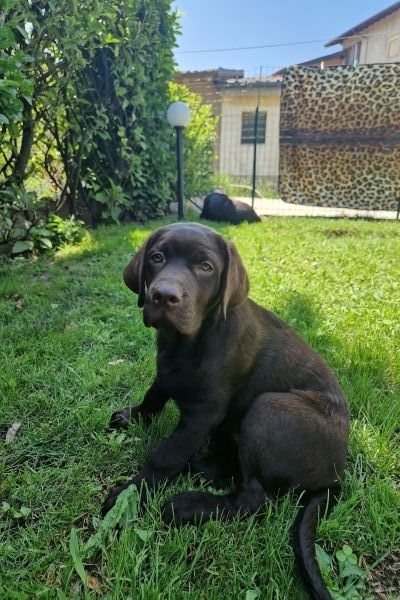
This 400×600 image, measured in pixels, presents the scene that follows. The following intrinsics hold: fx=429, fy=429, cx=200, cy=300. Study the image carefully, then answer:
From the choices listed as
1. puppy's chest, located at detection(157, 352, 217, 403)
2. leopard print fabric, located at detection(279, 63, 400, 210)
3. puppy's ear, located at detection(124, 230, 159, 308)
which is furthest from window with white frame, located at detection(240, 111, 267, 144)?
puppy's chest, located at detection(157, 352, 217, 403)

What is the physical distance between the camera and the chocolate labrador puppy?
5.78ft

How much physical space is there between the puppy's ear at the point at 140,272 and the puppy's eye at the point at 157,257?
0.06m

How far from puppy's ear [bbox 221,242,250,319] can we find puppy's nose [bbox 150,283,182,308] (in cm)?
27

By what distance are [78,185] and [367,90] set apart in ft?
25.4

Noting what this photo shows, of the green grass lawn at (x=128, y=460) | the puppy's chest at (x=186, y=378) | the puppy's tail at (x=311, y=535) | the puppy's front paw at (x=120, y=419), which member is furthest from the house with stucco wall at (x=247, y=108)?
the puppy's tail at (x=311, y=535)

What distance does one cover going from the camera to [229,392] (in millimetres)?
1960

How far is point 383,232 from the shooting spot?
8375mm

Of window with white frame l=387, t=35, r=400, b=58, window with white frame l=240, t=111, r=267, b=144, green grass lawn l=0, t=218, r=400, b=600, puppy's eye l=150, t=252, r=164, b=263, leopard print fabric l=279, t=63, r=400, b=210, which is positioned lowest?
green grass lawn l=0, t=218, r=400, b=600

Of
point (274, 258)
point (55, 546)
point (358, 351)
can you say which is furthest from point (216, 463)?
point (274, 258)

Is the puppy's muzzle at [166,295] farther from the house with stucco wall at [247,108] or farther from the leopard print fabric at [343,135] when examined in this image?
the house with stucco wall at [247,108]

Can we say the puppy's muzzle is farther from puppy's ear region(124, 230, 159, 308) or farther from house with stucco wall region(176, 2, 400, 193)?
house with stucco wall region(176, 2, 400, 193)

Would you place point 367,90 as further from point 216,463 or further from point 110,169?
point 216,463

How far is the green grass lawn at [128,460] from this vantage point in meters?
1.52

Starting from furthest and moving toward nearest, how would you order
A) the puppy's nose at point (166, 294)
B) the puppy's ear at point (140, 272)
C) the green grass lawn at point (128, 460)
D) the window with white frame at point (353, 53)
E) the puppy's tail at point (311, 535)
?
the window with white frame at point (353, 53) → the puppy's ear at point (140, 272) → the puppy's nose at point (166, 294) → the green grass lawn at point (128, 460) → the puppy's tail at point (311, 535)
